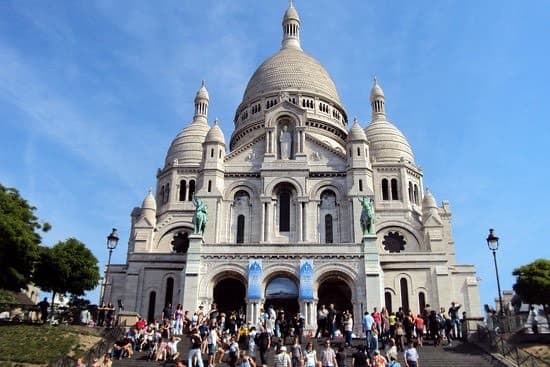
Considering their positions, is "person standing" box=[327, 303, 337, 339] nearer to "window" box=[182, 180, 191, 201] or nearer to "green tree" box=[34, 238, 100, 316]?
"green tree" box=[34, 238, 100, 316]

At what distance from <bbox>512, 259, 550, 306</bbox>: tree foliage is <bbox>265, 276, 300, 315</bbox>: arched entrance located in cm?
1475

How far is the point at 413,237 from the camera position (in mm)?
47812

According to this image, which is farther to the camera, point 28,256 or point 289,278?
point 289,278

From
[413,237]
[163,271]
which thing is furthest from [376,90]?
[163,271]

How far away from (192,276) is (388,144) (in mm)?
24512

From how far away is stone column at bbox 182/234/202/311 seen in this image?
3659 cm

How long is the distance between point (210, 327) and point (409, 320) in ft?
29.3

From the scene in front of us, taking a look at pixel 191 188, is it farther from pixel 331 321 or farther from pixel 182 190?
pixel 331 321

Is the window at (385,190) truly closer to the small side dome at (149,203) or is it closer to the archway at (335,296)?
the archway at (335,296)

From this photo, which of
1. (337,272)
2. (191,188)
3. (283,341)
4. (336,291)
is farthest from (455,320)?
(191,188)

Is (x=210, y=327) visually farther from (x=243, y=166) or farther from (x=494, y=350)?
(x=243, y=166)

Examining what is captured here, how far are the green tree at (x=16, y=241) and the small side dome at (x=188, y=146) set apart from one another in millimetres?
22341

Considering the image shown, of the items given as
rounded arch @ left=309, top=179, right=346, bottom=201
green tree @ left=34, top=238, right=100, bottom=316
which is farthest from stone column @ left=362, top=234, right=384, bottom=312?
green tree @ left=34, top=238, right=100, bottom=316

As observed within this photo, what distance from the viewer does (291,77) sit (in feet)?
204
